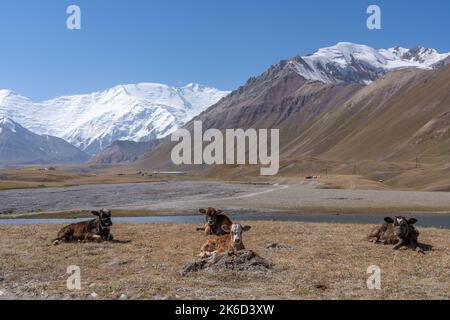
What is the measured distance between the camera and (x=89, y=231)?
26891 mm

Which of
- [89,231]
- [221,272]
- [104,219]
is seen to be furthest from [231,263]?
[89,231]

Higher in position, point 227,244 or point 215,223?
point 227,244

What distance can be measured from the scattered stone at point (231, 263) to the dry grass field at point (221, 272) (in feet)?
1.35

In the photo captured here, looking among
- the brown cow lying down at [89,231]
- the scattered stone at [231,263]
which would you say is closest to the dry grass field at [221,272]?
the scattered stone at [231,263]

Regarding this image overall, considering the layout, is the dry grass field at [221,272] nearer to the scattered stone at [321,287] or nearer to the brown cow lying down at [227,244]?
the scattered stone at [321,287]

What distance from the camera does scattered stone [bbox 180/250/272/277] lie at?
18484mm

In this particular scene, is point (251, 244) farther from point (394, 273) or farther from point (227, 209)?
point (227, 209)

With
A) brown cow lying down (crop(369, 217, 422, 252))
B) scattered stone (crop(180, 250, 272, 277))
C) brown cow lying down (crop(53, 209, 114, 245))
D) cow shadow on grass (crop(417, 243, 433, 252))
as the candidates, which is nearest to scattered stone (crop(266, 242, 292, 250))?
brown cow lying down (crop(369, 217, 422, 252))

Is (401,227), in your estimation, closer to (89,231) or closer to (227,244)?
(227,244)

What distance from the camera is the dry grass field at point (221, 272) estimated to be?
51.4ft

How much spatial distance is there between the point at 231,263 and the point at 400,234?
899 cm
